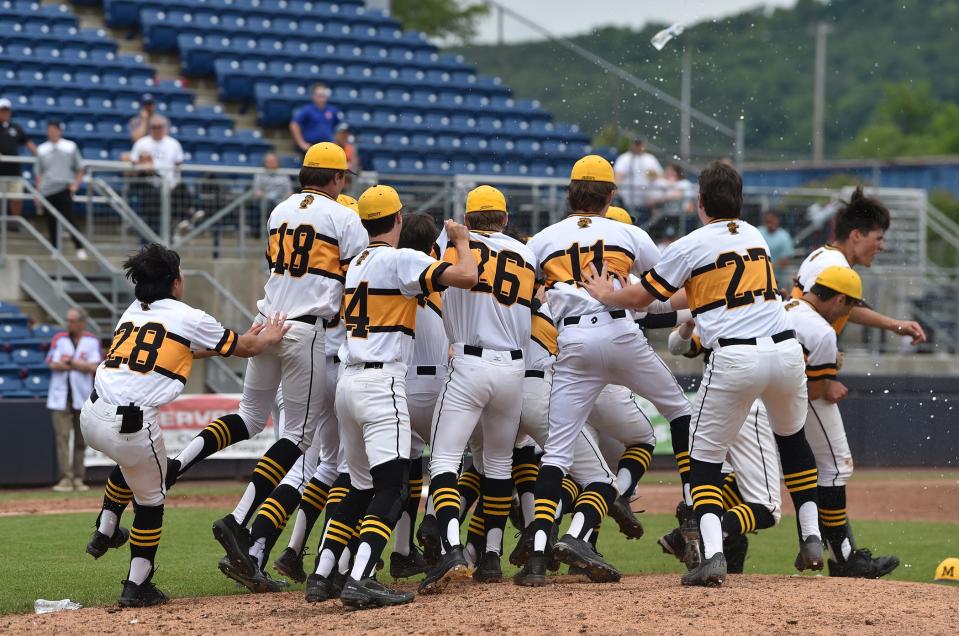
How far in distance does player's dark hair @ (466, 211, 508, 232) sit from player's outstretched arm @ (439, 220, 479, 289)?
52cm

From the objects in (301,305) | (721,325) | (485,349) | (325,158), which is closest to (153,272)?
(301,305)

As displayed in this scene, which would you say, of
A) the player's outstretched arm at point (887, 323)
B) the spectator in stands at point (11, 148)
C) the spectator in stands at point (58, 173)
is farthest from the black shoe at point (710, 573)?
the spectator in stands at point (11, 148)

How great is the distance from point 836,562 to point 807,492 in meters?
0.74

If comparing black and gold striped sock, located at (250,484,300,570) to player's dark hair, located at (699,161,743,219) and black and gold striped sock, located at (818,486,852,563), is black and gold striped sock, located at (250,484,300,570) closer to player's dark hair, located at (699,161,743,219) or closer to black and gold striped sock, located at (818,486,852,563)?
player's dark hair, located at (699,161,743,219)

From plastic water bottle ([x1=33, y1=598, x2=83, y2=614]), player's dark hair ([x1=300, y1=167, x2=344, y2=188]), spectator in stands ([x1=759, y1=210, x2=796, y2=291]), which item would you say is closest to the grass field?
plastic water bottle ([x1=33, y1=598, x2=83, y2=614])

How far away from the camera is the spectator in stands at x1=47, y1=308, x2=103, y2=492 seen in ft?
46.3

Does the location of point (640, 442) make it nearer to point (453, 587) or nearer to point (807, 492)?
point (807, 492)

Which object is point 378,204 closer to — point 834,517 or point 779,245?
point 834,517

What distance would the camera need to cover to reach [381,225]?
7.39 m

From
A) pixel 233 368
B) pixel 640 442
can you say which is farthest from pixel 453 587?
pixel 233 368

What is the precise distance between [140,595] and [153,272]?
180 centimetres

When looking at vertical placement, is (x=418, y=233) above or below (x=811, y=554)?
above

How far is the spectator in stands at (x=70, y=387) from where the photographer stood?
46.3ft

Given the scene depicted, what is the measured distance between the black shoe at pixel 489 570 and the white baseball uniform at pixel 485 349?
0.71 metres
